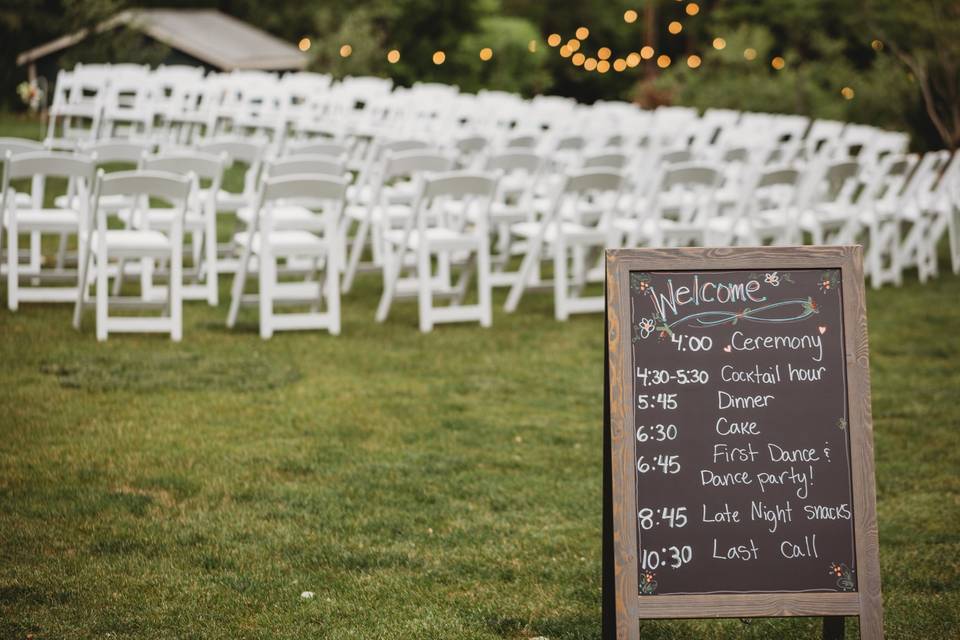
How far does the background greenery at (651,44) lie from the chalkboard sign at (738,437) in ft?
48.9

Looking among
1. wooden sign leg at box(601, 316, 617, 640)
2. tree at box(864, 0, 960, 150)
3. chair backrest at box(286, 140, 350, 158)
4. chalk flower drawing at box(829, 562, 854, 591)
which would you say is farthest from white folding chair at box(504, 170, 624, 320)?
tree at box(864, 0, 960, 150)

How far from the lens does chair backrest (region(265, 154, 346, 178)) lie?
29.5ft

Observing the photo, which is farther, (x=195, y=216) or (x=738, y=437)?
(x=195, y=216)

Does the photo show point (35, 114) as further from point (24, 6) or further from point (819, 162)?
point (819, 162)

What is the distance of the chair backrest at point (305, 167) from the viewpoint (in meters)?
8.98

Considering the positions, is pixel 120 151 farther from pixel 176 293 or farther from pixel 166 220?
pixel 176 293

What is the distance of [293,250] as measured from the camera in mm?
8852

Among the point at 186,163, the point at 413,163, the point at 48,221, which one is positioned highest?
the point at 413,163

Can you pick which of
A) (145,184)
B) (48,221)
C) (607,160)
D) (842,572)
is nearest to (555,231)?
(607,160)

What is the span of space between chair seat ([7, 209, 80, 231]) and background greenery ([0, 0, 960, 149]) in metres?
12.4

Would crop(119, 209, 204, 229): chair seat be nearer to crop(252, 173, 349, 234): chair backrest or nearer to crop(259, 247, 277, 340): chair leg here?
crop(252, 173, 349, 234): chair backrest

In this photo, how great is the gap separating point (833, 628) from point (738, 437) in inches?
29.7

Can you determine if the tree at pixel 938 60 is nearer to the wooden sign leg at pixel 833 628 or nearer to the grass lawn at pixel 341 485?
the grass lawn at pixel 341 485

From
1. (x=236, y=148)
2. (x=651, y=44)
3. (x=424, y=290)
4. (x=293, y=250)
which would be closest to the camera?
(x=293, y=250)
